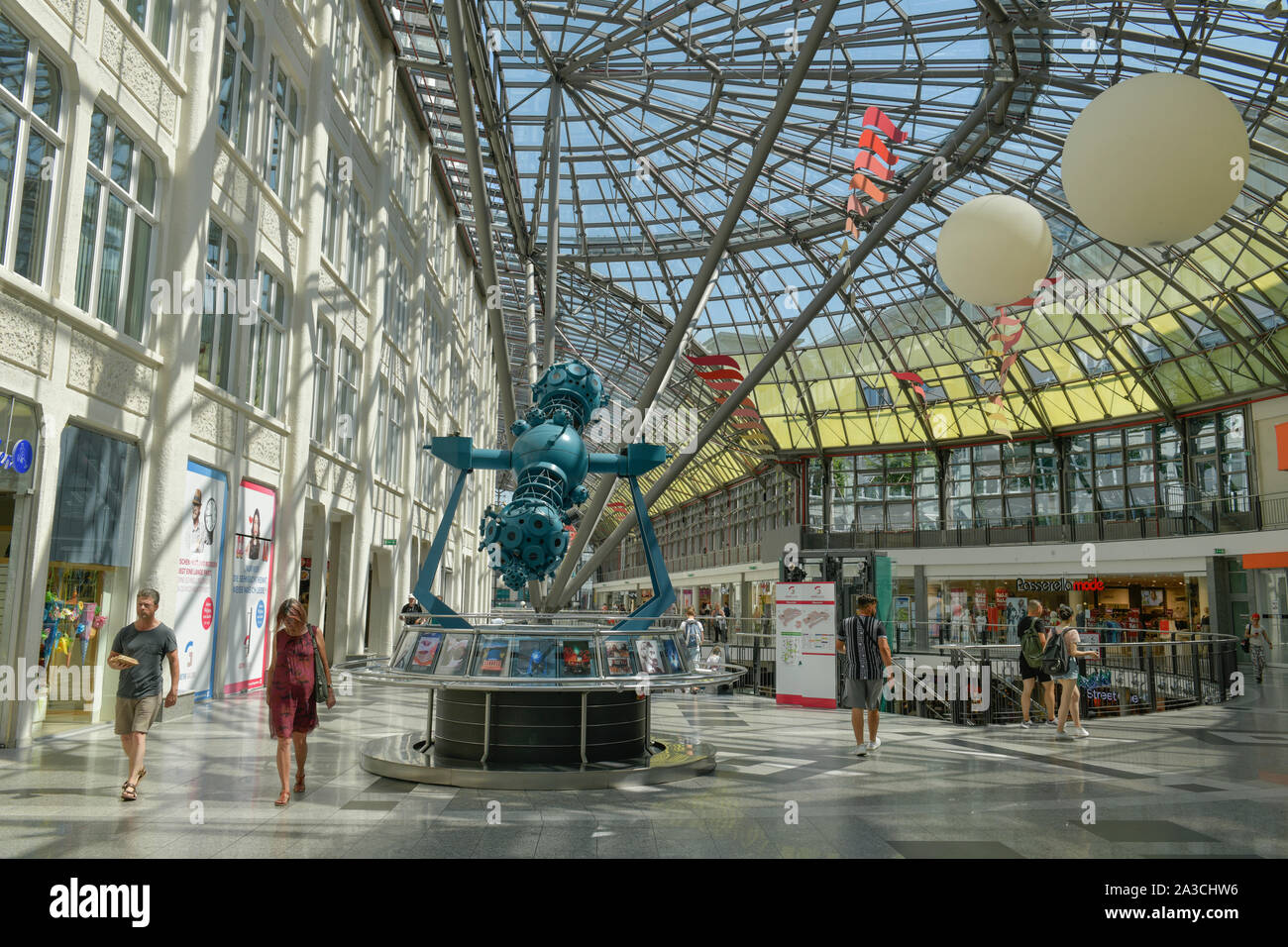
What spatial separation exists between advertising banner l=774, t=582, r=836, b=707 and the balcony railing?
22.7 m

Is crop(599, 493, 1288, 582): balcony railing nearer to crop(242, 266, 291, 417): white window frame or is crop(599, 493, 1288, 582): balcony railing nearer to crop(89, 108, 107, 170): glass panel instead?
crop(242, 266, 291, 417): white window frame

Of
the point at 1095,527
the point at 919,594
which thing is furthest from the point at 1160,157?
the point at 919,594

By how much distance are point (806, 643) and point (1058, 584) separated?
27.6 meters

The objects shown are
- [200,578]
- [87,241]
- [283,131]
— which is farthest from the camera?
[283,131]

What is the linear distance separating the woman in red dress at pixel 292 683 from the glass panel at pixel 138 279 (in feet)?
21.8

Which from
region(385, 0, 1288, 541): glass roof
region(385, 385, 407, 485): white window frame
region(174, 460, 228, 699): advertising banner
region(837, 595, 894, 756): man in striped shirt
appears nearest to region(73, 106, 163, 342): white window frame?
region(174, 460, 228, 699): advertising banner

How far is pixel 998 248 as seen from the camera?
817 cm

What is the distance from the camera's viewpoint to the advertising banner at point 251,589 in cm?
1597

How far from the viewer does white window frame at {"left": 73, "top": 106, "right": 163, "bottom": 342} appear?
36.7 ft

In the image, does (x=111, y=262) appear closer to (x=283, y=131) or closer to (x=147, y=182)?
(x=147, y=182)

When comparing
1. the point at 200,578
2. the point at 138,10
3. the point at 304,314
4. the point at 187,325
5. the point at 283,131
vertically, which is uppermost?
the point at 283,131

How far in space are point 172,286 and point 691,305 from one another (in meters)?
7.71

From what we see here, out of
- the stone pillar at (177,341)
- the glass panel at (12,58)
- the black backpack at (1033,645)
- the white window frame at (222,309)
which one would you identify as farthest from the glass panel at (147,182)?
the black backpack at (1033,645)
